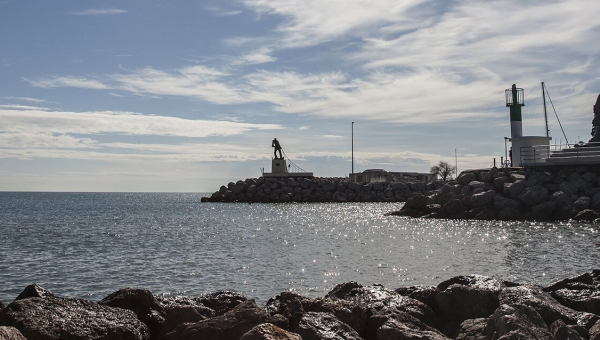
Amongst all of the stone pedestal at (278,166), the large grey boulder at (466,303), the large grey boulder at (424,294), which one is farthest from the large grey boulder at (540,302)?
the stone pedestal at (278,166)

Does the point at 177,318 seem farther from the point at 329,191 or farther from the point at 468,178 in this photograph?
the point at 329,191

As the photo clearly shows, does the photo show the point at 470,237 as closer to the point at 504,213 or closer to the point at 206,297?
the point at 504,213

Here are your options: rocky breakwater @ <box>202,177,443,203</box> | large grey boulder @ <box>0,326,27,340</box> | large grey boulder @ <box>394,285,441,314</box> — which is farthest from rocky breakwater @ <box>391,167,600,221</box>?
large grey boulder @ <box>0,326,27,340</box>

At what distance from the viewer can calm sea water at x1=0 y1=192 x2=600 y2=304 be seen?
16094mm

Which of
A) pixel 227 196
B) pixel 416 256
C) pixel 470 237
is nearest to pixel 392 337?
pixel 416 256

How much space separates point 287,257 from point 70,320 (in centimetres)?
1412

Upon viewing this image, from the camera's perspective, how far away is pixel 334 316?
8023 mm

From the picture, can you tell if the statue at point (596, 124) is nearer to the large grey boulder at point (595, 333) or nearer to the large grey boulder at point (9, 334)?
the large grey boulder at point (595, 333)

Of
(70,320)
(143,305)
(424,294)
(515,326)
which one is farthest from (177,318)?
(515,326)

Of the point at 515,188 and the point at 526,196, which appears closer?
the point at 526,196

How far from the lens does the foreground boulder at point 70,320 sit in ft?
24.0

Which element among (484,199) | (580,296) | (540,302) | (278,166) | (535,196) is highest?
(278,166)

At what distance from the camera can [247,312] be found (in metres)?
8.12

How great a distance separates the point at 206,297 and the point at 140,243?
61.1ft
